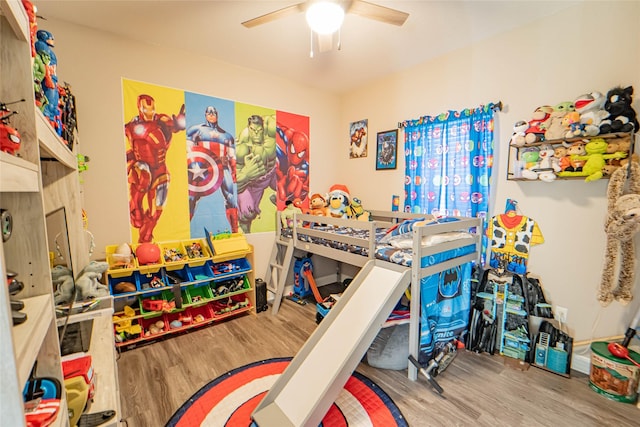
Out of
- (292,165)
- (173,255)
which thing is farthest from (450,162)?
(173,255)

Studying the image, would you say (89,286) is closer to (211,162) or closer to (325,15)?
(211,162)

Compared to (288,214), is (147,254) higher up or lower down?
lower down

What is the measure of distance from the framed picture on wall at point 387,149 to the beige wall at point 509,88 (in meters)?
0.37

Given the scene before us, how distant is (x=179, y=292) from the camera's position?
258 centimetres

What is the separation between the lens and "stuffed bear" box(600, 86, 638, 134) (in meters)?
1.84

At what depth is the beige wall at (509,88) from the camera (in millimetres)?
2029

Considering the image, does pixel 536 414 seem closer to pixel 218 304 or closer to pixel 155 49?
pixel 218 304

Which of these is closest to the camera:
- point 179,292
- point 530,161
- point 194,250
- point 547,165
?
point 547,165

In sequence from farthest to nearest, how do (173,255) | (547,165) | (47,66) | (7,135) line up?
(173,255) < (547,165) < (47,66) < (7,135)

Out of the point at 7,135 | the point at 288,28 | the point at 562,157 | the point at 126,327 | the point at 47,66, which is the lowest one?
the point at 126,327

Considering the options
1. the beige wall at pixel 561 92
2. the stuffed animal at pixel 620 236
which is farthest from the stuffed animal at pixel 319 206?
the stuffed animal at pixel 620 236

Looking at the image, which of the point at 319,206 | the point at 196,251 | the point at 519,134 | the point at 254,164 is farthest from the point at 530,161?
the point at 196,251

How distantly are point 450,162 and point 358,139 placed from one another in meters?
1.35

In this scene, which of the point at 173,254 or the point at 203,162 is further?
the point at 203,162
